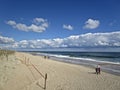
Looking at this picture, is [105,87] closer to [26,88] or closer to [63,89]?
[63,89]

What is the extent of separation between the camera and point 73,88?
38.8ft

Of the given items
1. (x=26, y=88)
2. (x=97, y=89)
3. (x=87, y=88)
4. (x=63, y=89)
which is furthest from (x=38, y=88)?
(x=97, y=89)

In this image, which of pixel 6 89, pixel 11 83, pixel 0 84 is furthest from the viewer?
pixel 11 83

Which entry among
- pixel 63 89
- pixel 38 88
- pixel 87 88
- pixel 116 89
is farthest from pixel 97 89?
pixel 38 88

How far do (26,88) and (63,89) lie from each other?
277 centimetres

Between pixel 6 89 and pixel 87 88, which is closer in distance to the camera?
pixel 6 89

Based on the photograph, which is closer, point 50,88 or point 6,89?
point 6,89

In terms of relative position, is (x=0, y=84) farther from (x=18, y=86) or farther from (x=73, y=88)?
(x=73, y=88)

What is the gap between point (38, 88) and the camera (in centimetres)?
1136

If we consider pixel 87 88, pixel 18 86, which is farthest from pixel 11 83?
pixel 87 88

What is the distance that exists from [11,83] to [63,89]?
4229mm

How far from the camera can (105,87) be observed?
12383 millimetres

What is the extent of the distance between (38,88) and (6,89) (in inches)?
89.9

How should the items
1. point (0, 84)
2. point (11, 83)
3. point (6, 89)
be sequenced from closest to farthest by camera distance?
point (6, 89)
point (0, 84)
point (11, 83)
